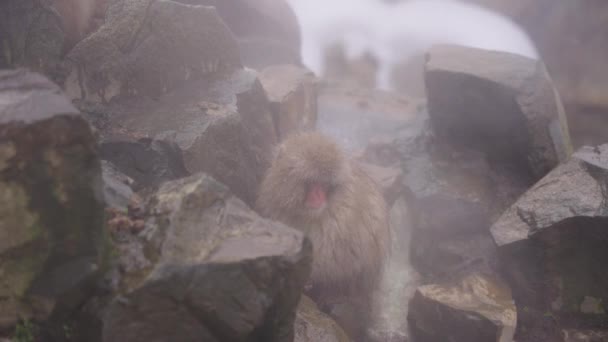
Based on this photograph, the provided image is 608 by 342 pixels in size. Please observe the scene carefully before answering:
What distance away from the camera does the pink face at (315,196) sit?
9.85ft

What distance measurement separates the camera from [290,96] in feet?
13.7

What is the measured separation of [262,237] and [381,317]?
65.8 inches

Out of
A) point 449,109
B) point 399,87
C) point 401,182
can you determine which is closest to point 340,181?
point 401,182

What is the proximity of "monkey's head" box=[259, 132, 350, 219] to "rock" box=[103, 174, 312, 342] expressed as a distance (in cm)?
89

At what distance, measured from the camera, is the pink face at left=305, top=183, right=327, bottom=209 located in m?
3.00

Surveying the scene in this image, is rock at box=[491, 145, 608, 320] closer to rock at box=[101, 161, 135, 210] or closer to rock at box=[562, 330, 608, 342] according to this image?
rock at box=[562, 330, 608, 342]

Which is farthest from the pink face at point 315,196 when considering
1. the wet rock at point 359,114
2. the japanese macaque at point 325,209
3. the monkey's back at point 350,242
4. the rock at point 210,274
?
the wet rock at point 359,114

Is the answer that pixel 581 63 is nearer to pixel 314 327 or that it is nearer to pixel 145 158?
pixel 314 327

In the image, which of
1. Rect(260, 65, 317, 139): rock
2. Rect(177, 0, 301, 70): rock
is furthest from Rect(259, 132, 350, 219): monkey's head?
Rect(177, 0, 301, 70): rock

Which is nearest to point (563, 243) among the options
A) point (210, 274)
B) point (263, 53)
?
point (210, 274)

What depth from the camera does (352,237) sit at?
3139 millimetres

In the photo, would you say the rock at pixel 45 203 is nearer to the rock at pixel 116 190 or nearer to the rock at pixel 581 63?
the rock at pixel 116 190

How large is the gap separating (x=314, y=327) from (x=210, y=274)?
3.40 feet

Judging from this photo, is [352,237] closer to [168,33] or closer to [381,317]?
[381,317]
